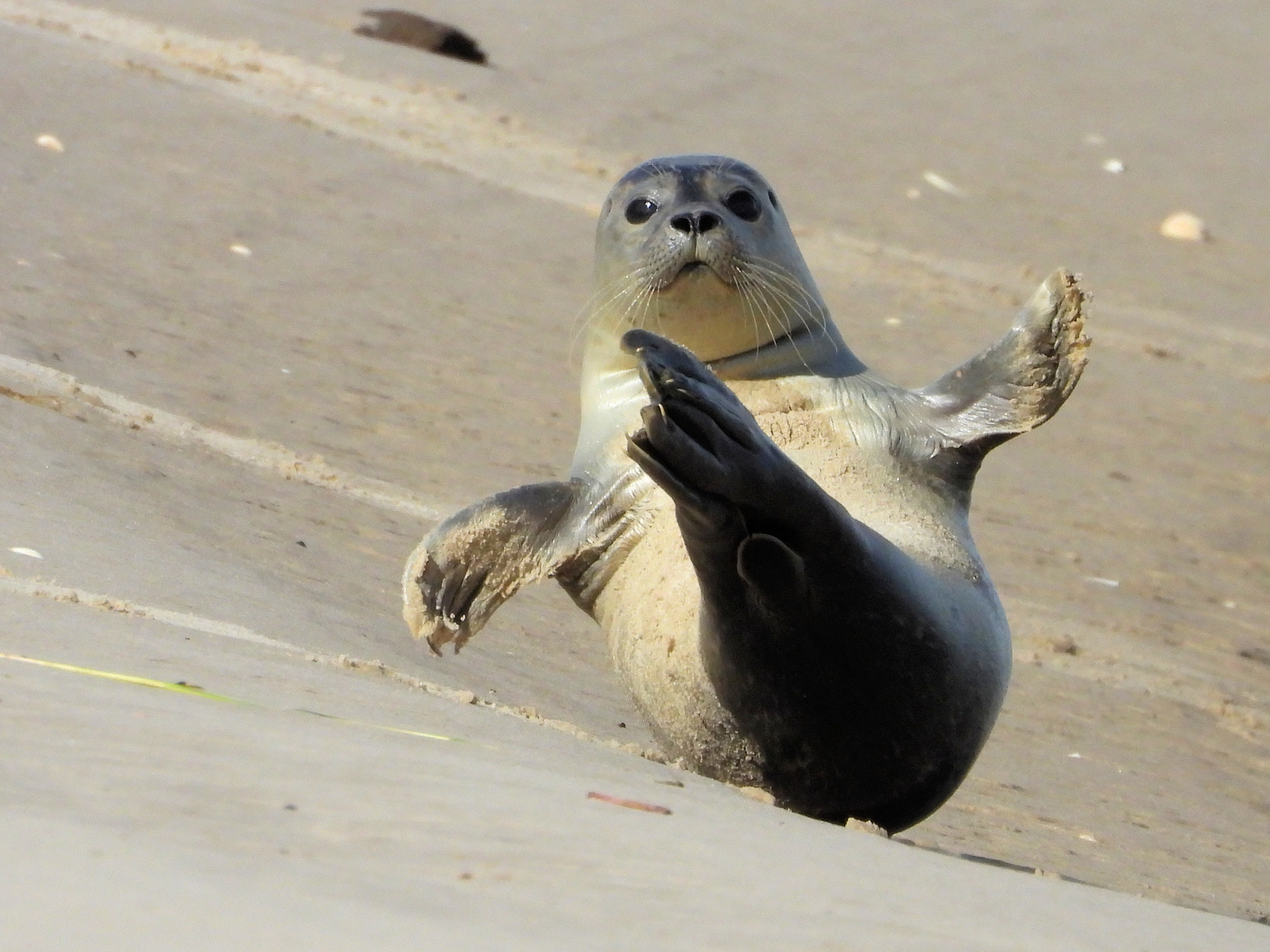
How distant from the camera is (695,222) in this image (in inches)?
179

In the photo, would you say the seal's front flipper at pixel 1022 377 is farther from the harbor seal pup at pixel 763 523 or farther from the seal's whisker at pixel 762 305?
the seal's whisker at pixel 762 305

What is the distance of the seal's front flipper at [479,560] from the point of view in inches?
171

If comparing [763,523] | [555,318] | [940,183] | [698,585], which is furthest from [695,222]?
[940,183]

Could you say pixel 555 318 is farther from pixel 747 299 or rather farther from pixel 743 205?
pixel 747 299

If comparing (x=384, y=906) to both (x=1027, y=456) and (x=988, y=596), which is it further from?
(x=1027, y=456)

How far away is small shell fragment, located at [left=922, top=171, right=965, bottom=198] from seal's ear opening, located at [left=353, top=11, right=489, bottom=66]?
3.44m

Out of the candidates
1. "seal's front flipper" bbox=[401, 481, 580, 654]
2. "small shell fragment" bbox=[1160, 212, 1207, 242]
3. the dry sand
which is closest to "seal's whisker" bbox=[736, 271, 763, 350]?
"seal's front flipper" bbox=[401, 481, 580, 654]

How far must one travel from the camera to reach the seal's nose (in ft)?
14.9

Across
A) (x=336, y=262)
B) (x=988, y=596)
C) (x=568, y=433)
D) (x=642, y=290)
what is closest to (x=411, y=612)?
(x=642, y=290)

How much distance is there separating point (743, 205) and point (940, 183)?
1003 centimetres

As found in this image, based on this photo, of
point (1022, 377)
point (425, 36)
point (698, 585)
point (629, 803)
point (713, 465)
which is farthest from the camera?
point (425, 36)

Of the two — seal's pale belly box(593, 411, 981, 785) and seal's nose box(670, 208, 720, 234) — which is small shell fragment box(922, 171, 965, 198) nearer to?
seal's nose box(670, 208, 720, 234)

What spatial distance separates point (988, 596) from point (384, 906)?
224 centimetres

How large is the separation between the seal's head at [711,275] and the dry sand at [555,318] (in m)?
0.95
